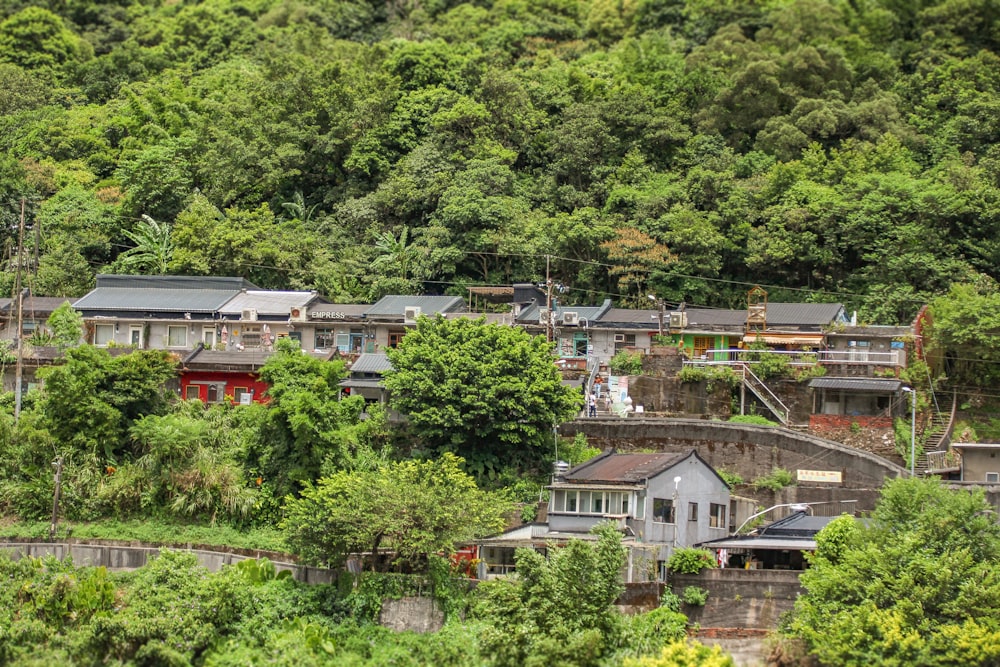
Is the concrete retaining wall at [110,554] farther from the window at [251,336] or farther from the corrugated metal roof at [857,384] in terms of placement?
the corrugated metal roof at [857,384]

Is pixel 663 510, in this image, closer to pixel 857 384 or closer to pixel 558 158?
pixel 857 384

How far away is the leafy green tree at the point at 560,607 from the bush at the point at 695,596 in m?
2.68

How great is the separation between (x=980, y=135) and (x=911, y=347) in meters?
17.9

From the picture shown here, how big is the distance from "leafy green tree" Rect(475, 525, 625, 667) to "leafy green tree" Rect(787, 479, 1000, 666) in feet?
14.4

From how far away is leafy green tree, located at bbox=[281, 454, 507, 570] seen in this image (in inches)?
1366

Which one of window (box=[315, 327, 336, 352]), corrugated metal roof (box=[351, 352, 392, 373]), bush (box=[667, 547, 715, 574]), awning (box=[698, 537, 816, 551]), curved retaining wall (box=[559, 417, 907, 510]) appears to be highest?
window (box=[315, 327, 336, 352])

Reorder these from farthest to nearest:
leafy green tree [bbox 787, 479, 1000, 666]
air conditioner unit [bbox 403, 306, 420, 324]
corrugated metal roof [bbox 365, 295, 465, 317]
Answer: corrugated metal roof [bbox 365, 295, 465, 317] < air conditioner unit [bbox 403, 306, 420, 324] < leafy green tree [bbox 787, 479, 1000, 666]

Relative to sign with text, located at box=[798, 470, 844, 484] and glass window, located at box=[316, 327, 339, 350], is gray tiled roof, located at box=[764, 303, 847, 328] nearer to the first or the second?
sign with text, located at box=[798, 470, 844, 484]

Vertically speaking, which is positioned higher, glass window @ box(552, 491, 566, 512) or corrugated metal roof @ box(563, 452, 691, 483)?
corrugated metal roof @ box(563, 452, 691, 483)

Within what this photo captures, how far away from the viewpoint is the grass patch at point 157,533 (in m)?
38.5

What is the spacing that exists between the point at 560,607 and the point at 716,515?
29.4 feet

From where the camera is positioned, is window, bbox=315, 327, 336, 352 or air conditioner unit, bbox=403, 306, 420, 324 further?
window, bbox=315, 327, 336, 352

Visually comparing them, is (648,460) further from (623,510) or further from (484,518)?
(484,518)

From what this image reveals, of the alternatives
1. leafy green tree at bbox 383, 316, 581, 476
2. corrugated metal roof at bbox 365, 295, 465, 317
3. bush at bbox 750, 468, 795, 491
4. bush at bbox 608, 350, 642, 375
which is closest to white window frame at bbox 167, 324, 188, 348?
corrugated metal roof at bbox 365, 295, 465, 317
